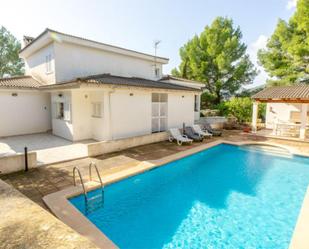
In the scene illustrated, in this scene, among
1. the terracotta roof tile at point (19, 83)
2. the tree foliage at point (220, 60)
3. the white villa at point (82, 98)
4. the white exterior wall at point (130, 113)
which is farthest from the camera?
the tree foliage at point (220, 60)

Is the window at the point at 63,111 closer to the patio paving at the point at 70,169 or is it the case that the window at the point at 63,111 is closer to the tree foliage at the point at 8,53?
the patio paving at the point at 70,169

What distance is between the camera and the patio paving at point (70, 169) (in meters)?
6.93

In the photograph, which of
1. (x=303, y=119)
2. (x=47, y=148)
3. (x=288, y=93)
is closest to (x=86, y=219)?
(x=47, y=148)

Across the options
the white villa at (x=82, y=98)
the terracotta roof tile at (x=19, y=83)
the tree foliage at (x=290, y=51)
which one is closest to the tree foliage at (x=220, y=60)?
the tree foliage at (x=290, y=51)

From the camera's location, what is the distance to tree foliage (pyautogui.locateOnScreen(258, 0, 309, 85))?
72.9ft

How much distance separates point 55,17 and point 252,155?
761 inches

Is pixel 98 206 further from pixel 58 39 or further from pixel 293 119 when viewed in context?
pixel 293 119

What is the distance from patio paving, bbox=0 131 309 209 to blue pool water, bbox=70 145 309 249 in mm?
1077

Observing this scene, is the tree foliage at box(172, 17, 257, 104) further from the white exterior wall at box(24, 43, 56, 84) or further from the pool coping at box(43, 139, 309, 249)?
the pool coping at box(43, 139, 309, 249)

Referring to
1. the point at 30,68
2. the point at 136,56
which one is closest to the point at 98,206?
the point at 136,56

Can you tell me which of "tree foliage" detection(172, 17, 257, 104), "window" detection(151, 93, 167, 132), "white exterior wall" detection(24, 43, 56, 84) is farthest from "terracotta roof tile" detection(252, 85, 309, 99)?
"white exterior wall" detection(24, 43, 56, 84)

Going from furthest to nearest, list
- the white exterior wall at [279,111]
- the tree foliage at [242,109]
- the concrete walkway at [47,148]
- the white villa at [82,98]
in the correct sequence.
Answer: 1. the tree foliage at [242,109]
2. the white exterior wall at [279,111]
3. the white villa at [82,98]
4. the concrete walkway at [47,148]

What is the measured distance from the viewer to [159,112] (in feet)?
52.1

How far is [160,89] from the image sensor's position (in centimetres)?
1467
